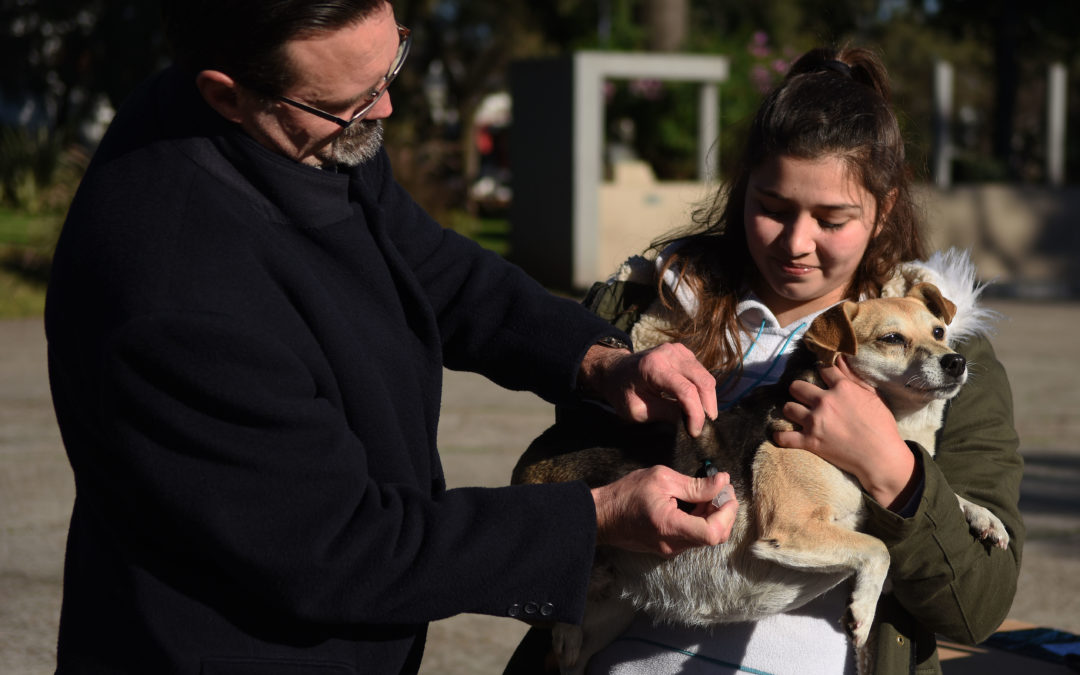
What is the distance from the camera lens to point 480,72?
3578 cm

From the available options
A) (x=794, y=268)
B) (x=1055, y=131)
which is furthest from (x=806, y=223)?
(x=1055, y=131)

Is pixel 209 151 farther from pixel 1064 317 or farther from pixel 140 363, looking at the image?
pixel 1064 317

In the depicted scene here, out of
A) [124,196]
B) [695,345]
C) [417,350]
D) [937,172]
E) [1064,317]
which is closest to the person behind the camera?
[124,196]

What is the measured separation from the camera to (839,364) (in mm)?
2570

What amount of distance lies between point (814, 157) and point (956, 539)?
88 cm

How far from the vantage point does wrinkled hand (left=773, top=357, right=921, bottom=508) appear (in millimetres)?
2281

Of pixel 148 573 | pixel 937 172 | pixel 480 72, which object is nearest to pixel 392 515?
pixel 148 573

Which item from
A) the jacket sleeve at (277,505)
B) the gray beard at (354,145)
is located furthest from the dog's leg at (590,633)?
the gray beard at (354,145)

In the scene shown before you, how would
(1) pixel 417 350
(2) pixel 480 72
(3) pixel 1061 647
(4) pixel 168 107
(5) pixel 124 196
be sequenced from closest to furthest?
(5) pixel 124 196 < (4) pixel 168 107 < (1) pixel 417 350 < (3) pixel 1061 647 < (2) pixel 480 72

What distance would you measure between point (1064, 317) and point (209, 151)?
13693 millimetres

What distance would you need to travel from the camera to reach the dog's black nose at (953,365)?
96.3 inches

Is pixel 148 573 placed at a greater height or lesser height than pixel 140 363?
lesser

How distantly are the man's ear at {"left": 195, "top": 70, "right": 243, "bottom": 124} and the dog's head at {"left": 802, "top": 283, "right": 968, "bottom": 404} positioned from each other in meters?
1.38

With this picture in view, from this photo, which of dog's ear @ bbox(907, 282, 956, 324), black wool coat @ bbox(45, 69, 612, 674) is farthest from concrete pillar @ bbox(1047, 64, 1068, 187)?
black wool coat @ bbox(45, 69, 612, 674)
